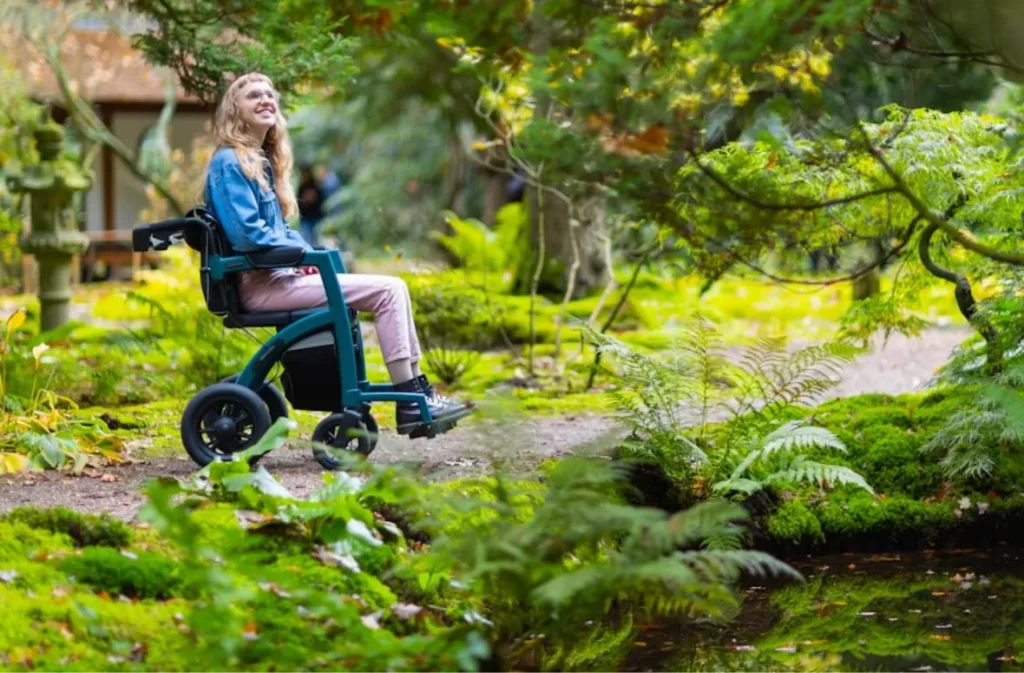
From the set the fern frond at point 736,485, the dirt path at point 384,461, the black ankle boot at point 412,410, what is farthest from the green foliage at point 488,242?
the fern frond at point 736,485

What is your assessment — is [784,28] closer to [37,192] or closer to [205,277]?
[205,277]

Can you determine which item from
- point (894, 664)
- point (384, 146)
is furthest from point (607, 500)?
point (384, 146)

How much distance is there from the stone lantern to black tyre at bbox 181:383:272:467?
5.35 meters

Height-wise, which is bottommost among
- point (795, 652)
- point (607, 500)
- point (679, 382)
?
point (795, 652)

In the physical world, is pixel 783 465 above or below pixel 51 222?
below

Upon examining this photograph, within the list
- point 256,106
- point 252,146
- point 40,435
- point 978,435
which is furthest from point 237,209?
point 978,435

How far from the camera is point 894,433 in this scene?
282 inches

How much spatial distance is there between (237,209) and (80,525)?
162cm

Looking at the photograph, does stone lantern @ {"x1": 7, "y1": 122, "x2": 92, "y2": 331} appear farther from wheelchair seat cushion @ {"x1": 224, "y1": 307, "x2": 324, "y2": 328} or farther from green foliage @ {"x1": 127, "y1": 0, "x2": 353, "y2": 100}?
wheelchair seat cushion @ {"x1": 224, "y1": 307, "x2": 324, "y2": 328}

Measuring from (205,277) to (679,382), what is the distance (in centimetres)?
220

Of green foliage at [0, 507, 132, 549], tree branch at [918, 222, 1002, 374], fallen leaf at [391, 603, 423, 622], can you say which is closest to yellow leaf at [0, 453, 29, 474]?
green foliage at [0, 507, 132, 549]

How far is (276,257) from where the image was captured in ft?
19.6

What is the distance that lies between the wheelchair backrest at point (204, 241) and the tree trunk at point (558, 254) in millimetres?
6369

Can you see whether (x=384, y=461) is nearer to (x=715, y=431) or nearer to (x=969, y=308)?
(x=715, y=431)
